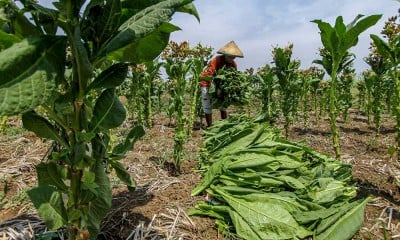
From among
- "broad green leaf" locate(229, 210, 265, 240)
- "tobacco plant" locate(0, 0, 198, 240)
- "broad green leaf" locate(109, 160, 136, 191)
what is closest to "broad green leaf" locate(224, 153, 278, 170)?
"broad green leaf" locate(229, 210, 265, 240)

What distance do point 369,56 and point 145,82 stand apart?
230 inches

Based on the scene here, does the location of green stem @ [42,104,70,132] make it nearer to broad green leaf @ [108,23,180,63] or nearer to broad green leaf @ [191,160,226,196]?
broad green leaf @ [108,23,180,63]

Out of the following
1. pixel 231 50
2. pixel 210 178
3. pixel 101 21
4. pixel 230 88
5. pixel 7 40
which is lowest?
pixel 210 178

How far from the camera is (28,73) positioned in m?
1.40

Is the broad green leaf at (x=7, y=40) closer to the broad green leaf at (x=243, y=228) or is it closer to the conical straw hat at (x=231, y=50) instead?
the broad green leaf at (x=243, y=228)

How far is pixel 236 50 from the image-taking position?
8039 millimetres

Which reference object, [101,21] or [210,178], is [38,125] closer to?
[101,21]

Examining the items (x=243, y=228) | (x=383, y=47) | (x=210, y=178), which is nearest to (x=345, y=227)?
(x=243, y=228)

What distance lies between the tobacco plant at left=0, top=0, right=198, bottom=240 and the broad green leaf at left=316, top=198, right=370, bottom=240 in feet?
5.76

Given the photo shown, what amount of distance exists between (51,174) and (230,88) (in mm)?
5787

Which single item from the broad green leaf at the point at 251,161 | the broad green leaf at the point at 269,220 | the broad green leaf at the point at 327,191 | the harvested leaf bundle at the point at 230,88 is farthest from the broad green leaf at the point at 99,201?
the harvested leaf bundle at the point at 230,88

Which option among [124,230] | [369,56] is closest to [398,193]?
[124,230]

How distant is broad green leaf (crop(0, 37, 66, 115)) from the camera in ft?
4.37

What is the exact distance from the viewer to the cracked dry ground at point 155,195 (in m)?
2.68
